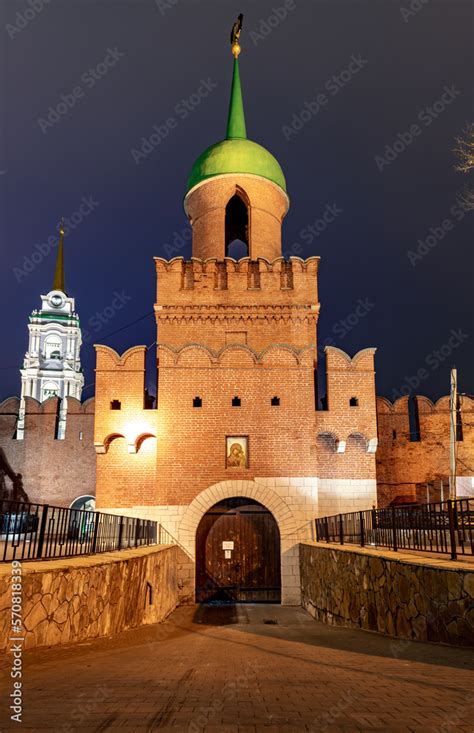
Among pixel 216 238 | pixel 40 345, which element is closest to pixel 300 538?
pixel 216 238

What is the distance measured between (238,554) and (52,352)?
58.3 metres

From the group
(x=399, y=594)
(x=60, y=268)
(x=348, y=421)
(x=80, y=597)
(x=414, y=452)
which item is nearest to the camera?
(x=80, y=597)

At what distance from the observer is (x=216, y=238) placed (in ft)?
58.4

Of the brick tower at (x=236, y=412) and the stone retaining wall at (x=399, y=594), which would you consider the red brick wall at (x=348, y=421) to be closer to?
the brick tower at (x=236, y=412)

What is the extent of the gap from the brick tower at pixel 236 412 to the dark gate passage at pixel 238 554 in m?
0.36

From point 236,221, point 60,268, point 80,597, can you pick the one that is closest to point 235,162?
point 236,221

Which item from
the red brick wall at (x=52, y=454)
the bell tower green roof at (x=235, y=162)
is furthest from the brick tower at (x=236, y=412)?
the red brick wall at (x=52, y=454)

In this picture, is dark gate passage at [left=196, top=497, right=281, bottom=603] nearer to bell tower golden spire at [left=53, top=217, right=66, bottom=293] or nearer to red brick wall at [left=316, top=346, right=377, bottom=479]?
red brick wall at [left=316, top=346, right=377, bottom=479]

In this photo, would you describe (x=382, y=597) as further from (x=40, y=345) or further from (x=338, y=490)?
Answer: (x=40, y=345)

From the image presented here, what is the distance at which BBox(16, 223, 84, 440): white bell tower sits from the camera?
67.2 metres

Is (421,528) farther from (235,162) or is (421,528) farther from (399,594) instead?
(235,162)

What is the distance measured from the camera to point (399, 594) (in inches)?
Answer: 279

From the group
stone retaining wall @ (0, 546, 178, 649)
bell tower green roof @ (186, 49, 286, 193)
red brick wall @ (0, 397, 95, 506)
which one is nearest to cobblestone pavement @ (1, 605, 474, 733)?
stone retaining wall @ (0, 546, 178, 649)

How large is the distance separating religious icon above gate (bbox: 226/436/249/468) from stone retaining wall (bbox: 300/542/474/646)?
404 cm
